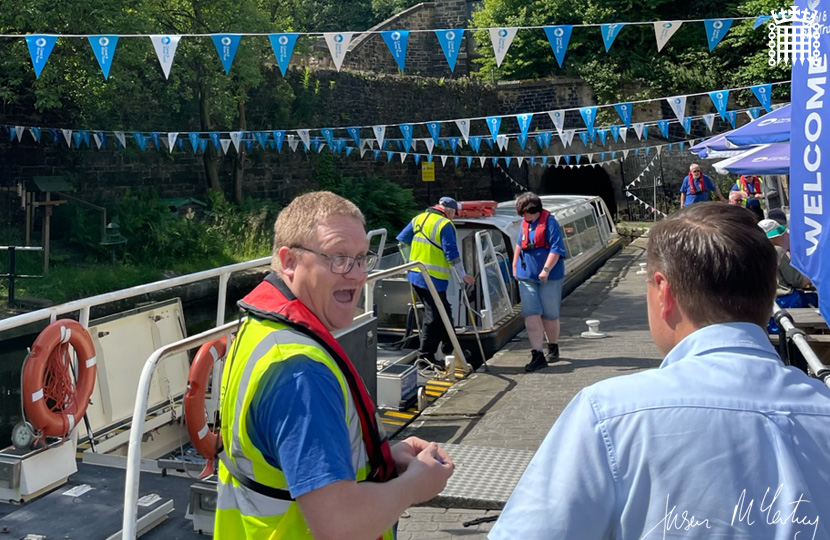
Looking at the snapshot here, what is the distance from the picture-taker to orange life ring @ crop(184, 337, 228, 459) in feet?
13.4

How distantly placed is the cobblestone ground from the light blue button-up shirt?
9.64 feet

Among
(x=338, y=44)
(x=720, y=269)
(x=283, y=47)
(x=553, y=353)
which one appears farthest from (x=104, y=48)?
(x=720, y=269)

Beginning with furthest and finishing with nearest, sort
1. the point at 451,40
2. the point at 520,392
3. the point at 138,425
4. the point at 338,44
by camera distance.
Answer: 1. the point at 338,44
2. the point at 451,40
3. the point at 520,392
4. the point at 138,425

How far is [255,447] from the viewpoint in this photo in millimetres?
1767

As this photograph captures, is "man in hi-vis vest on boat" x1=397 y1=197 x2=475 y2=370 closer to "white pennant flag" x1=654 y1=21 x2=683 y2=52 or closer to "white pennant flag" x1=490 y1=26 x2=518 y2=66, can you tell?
"white pennant flag" x1=490 y1=26 x2=518 y2=66

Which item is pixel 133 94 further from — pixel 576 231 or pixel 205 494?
pixel 205 494

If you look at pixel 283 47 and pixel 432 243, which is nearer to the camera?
pixel 432 243

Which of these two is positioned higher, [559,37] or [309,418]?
[559,37]

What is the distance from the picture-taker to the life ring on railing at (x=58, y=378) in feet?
13.4

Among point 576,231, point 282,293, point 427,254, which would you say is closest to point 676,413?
point 282,293

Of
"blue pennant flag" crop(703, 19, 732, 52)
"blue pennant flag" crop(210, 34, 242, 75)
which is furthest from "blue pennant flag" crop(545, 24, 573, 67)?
"blue pennant flag" crop(210, 34, 242, 75)

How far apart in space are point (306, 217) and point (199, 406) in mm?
2362

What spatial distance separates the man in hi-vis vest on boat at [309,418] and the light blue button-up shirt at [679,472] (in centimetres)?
46

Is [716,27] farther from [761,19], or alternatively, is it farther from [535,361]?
[535,361]
